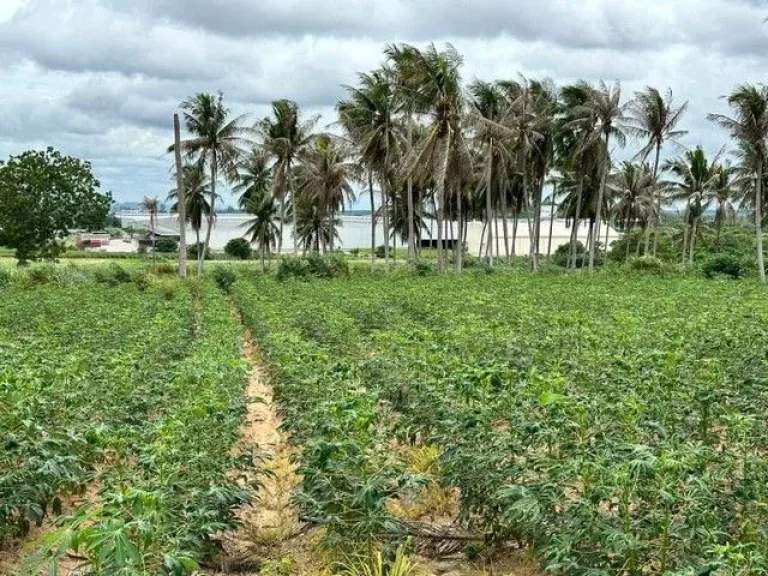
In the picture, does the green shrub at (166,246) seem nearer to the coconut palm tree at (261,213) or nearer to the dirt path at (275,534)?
the coconut palm tree at (261,213)

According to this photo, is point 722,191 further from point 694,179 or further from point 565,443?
point 565,443

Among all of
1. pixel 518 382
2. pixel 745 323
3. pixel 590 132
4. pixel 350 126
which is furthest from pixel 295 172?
pixel 518 382

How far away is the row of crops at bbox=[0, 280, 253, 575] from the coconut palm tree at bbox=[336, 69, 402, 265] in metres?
28.9

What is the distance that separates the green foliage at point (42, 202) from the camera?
136 feet

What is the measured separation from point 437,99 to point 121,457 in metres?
29.3

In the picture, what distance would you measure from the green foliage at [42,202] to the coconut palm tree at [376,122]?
15260 mm

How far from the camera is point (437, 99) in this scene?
110 feet

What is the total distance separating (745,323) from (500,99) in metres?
28.2

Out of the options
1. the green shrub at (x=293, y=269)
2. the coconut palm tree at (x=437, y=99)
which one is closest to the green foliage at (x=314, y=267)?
the green shrub at (x=293, y=269)

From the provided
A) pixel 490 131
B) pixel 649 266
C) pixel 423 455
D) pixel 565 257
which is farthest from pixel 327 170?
pixel 423 455

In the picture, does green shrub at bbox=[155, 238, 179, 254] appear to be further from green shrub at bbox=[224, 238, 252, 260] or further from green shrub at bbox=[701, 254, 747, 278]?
green shrub at bbox=[701, 254, 747, 278]

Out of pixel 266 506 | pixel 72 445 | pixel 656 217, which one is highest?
pixel 656 217

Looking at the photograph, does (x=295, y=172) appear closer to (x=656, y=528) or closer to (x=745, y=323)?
(x=745, y=323)

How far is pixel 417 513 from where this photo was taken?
6.17 metres
